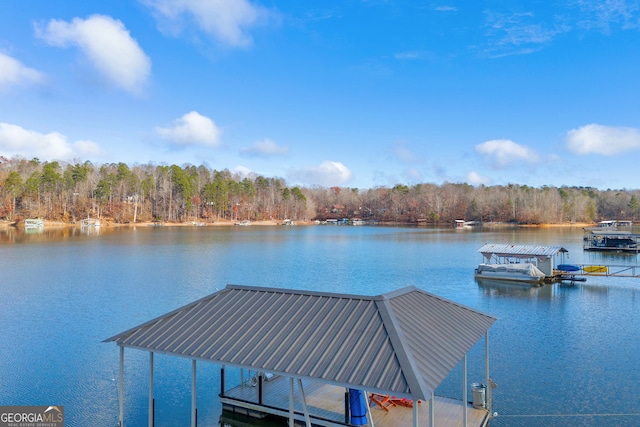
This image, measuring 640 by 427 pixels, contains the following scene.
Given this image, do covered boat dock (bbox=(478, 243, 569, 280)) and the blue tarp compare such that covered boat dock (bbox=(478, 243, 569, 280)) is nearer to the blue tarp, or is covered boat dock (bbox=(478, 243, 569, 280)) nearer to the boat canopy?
the boat canopy

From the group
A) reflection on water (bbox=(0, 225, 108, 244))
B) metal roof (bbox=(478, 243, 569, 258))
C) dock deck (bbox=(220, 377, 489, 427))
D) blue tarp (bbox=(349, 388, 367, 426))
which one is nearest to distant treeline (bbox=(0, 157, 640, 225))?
reflection on water (bbox=(0, 225, 108, 244))

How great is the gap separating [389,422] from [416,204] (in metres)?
120

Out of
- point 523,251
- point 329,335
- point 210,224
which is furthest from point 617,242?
point 210,224

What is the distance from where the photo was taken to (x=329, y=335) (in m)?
7.02

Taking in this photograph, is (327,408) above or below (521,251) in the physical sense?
below

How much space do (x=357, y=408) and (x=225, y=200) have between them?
335 ft

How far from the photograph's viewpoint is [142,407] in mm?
10320

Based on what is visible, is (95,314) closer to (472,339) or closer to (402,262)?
(472,339)

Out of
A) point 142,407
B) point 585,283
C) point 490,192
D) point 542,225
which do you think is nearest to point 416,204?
point 490,192

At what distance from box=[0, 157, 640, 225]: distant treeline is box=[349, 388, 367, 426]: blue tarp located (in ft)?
315

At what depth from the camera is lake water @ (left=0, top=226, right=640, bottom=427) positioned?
10539 mm

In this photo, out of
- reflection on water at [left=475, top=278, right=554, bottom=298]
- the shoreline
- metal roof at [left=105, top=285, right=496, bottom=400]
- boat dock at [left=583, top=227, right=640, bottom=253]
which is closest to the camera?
metal roof at [left=105, top=285, right=496, bottom=400]

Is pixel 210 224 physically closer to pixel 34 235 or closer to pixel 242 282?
pixel 34 235

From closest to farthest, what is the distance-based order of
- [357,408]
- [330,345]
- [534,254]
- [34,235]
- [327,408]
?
[330,345], [357,408], [327,408], [534,254], [34,235]
